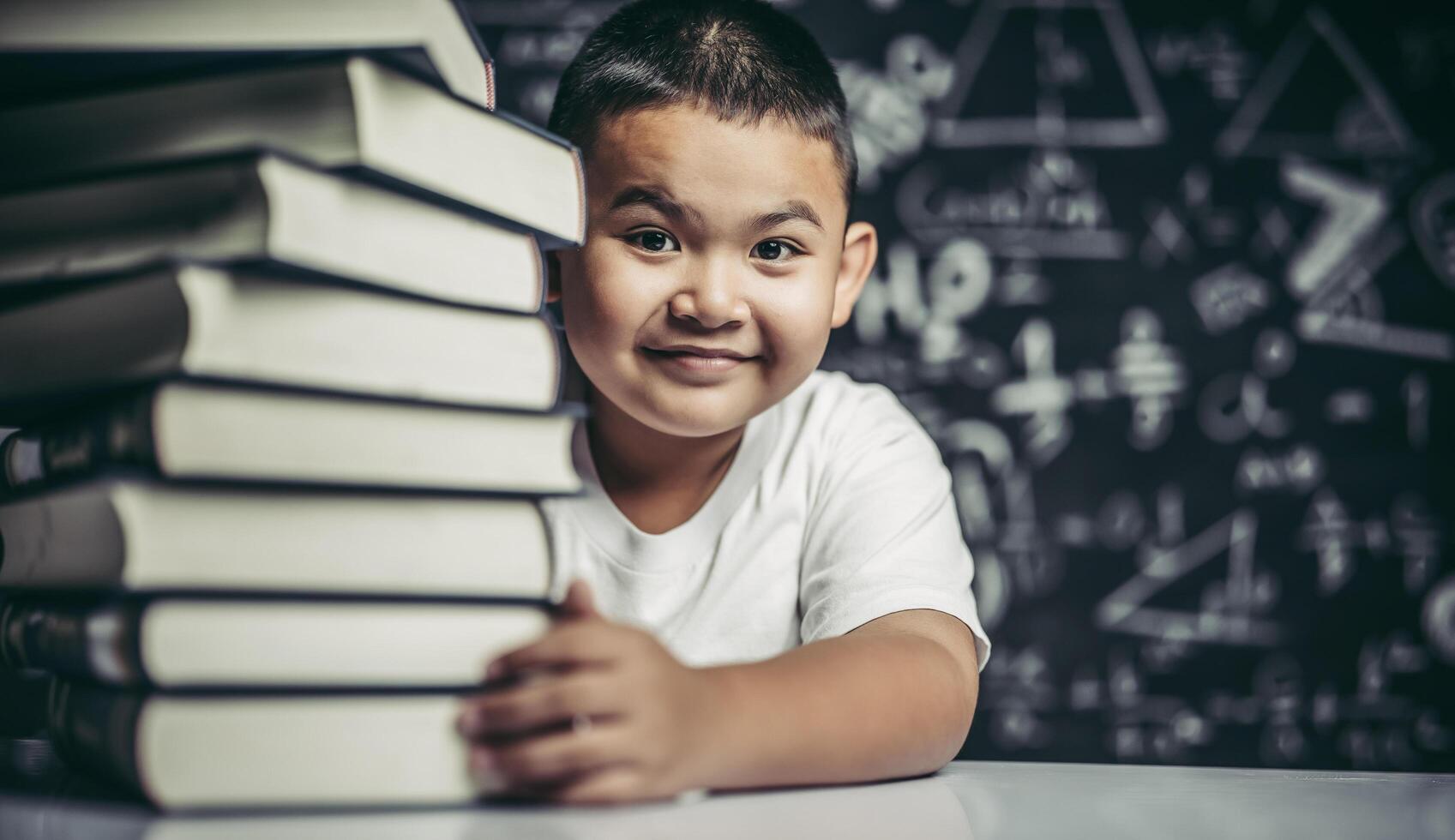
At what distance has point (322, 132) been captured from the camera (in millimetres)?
434

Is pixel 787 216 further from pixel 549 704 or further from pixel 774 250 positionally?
pixel 549 704

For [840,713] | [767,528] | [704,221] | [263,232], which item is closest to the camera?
[263,232]

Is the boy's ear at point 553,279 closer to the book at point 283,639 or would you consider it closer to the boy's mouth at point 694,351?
the boy's mouth at point 694,351

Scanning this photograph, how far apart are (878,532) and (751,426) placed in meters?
0.27

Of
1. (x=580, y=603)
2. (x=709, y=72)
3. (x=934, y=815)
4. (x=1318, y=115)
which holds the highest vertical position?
(x=1318, y=115)

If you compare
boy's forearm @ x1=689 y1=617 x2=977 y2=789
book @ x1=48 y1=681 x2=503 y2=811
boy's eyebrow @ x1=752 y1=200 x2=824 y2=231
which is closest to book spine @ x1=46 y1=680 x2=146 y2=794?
book @ x1=48 y1=681 x2=503 y2=811

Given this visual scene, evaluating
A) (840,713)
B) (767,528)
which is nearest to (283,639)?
(840,713)

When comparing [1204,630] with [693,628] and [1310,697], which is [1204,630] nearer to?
[1310,697]

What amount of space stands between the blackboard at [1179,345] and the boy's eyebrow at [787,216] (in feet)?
3.97

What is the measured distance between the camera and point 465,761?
17.6 inches

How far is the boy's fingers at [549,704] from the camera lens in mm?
424

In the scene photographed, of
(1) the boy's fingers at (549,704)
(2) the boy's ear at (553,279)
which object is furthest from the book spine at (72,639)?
(2) the boy's ear at (553,279)

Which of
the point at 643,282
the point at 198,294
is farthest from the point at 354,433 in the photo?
the point at 643,282

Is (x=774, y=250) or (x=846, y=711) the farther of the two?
(x=774, y=250)
